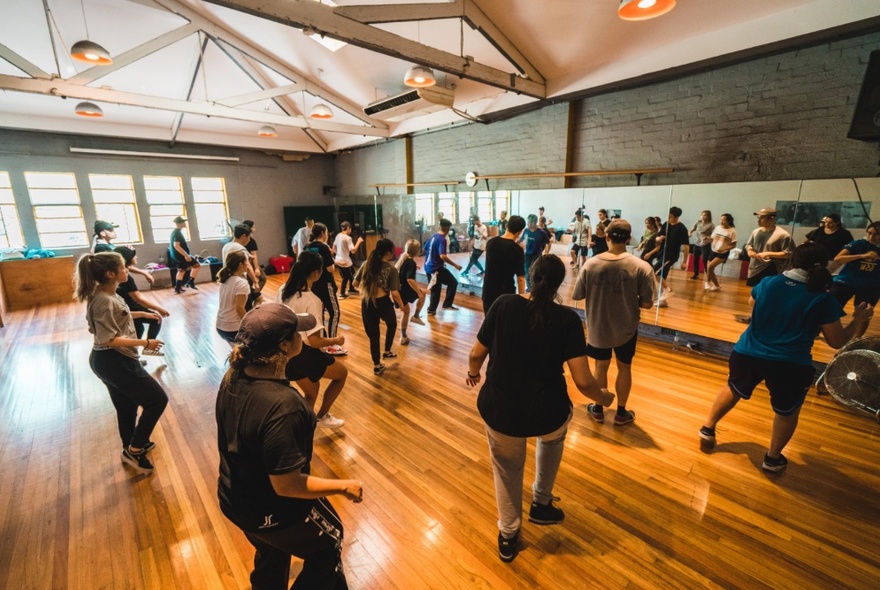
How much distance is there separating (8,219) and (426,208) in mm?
8965

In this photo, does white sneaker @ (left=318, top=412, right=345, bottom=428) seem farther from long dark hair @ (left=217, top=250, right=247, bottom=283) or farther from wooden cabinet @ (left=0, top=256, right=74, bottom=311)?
wooden cabinet @ (left=0, top=256, right=74, bottom=311)

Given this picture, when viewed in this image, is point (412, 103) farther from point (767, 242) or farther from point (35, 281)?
point (35, 281)

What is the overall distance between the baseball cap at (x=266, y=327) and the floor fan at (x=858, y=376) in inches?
161

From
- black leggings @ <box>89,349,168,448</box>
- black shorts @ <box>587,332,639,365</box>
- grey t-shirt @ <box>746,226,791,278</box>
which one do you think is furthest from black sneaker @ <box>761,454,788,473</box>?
black leggings @ <box>89,349,168,448</box>

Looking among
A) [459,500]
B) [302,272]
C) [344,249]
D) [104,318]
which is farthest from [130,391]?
[344,249]

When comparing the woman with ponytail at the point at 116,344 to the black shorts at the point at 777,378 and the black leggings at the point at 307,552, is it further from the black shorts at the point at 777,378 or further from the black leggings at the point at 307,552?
the black shorts at the point at 777,378

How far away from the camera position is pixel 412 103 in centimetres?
823

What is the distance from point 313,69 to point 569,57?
198 inches

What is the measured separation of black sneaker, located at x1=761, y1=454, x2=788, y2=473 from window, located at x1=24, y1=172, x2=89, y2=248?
12581mm

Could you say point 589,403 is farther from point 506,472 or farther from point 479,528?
point 506,472

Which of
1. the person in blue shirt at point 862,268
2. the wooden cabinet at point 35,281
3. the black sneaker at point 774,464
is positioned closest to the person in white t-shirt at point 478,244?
the person in blue shirt at point 862,268

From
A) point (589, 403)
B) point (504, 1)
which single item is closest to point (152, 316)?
point (589, 403)

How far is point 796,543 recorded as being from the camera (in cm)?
209

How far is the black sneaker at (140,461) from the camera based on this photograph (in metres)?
2.77
